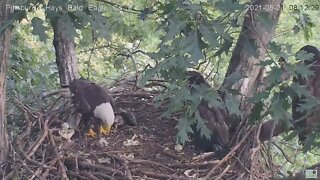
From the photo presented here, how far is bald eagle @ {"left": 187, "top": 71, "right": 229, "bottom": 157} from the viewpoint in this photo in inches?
165

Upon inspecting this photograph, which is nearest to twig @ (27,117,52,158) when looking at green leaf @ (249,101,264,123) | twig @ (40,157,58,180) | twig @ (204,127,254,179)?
twig @ (40,157,58,180)

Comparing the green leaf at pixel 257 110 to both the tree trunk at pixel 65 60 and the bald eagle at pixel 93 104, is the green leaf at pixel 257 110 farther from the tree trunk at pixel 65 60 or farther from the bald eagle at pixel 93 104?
the tree trunk at pixel 65 60

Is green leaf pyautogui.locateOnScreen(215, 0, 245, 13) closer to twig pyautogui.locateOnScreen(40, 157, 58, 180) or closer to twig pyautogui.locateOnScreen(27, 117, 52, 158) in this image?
twig pyautogui.locateOnScreen(40, 157, 58, 180)

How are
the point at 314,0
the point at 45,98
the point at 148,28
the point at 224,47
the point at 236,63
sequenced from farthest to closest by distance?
the point at 148,28, the point at 45,98, the point at 314,0, the point at 236,63, the point at 224,47

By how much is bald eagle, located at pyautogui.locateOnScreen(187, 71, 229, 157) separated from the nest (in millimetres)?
77

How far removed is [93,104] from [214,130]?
2.96ft

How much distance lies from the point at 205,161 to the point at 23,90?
175 centimetres

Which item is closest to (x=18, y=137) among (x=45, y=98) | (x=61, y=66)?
(x=45, y=98)

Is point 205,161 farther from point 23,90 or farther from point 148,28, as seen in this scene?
point 148,28

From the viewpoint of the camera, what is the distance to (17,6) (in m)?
3.05

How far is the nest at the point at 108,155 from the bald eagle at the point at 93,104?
0.11 m

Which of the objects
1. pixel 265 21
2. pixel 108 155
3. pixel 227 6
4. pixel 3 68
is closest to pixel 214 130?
pixel 108 155

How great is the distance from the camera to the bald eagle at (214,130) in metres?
4.20

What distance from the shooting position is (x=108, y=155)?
13.1 feet
